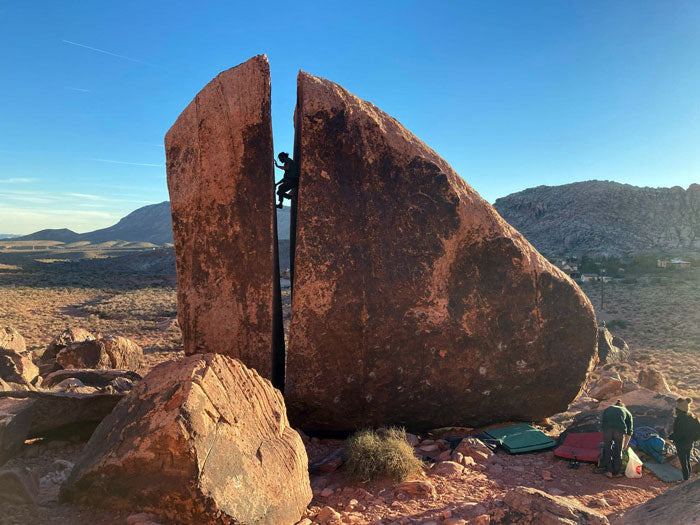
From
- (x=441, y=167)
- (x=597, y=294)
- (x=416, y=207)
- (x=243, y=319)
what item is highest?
(x=441, y=167)

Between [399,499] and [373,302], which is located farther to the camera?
[373,302]

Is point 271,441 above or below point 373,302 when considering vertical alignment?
below

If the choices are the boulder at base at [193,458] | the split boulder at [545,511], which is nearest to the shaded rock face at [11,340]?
the boulder at base at [193,458]

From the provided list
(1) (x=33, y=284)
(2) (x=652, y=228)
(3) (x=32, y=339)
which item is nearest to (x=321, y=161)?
(3) (x=32, y=339)

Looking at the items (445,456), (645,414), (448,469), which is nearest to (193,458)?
(448,469)

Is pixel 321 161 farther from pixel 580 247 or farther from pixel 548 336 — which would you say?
pixel 580 247

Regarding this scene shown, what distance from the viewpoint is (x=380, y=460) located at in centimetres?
446

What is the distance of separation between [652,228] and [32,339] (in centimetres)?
5820

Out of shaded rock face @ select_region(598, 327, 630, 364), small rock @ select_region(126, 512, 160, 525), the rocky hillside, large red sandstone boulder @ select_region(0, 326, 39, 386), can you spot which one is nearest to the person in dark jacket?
small rock @ select_region(126, 512, 160, 525)

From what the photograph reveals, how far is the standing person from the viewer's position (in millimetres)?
4848

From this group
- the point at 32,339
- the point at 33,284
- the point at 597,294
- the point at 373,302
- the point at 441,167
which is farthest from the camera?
the point at 33,284

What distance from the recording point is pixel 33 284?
26.0 m

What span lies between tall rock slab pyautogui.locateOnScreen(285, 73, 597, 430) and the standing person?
3.58 ft

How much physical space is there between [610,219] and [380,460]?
57.0 meters
